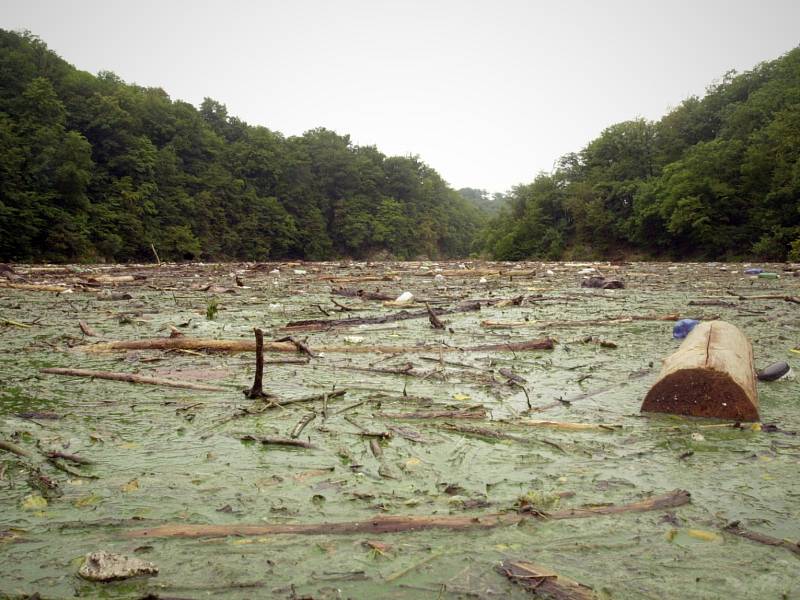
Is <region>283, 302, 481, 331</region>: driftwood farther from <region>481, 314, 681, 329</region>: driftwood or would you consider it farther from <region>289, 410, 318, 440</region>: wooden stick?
<region>289, 410, 318, 440</region>: wooden stick

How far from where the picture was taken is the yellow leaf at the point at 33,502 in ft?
6.42

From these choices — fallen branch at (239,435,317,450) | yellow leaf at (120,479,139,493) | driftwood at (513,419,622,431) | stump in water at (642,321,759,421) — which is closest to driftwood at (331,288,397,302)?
stump in water at (642,321,759,421)

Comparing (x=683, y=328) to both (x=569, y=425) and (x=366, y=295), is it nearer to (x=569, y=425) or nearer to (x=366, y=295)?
(x=569, y=425)

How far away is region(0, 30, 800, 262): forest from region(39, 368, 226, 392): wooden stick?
3460cm

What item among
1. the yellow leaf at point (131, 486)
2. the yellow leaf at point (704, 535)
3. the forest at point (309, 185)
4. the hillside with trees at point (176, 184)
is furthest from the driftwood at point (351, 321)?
the hillside with trees at point (176, 184)

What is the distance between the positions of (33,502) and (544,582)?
180 cm

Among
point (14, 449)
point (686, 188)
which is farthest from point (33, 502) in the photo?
point (686, 188)

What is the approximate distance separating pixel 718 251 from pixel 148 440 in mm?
43134

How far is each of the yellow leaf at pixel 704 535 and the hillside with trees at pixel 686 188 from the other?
3368 cm

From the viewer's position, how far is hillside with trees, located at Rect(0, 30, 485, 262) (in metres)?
37.1

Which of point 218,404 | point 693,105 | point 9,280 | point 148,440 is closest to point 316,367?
point 218,404

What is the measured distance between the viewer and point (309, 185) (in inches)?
2768

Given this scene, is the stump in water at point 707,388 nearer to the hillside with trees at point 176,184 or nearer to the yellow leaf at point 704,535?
the yellow leaf at point 704,535

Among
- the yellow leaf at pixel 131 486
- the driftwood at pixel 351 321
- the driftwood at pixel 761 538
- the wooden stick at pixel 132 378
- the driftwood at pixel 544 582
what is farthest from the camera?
the driftwood at pixel 351 321
